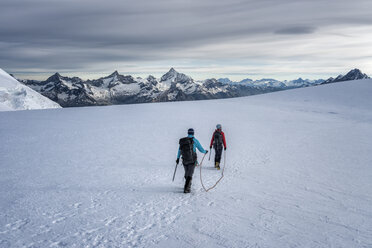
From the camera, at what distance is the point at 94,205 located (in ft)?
24.1

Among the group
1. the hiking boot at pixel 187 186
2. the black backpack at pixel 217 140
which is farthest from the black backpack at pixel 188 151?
the black backpack at pixel 217 140

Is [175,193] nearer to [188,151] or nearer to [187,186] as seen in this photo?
[187,186]

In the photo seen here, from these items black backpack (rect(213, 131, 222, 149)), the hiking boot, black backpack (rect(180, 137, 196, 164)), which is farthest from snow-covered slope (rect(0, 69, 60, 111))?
the hiking boot

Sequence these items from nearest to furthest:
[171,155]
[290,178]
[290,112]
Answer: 1. [290,178]
2. [171,155]
3. [290,112]

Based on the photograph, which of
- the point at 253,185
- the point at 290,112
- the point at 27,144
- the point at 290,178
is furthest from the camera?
the point at 290,112

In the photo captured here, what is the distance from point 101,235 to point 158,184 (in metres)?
3.75

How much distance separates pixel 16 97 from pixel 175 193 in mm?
206075

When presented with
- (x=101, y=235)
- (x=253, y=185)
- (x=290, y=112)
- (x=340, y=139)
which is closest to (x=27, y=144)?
(x=101, y=235)

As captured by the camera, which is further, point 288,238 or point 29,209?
point 29,209

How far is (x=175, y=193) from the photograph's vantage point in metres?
8.44

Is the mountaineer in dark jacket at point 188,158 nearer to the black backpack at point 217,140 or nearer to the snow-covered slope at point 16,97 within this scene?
the black backpack at point 217,140

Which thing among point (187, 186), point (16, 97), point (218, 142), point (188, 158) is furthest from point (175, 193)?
point (16, 97)

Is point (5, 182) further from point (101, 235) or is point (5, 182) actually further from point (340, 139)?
point (340, 139)

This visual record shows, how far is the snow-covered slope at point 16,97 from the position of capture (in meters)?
168
